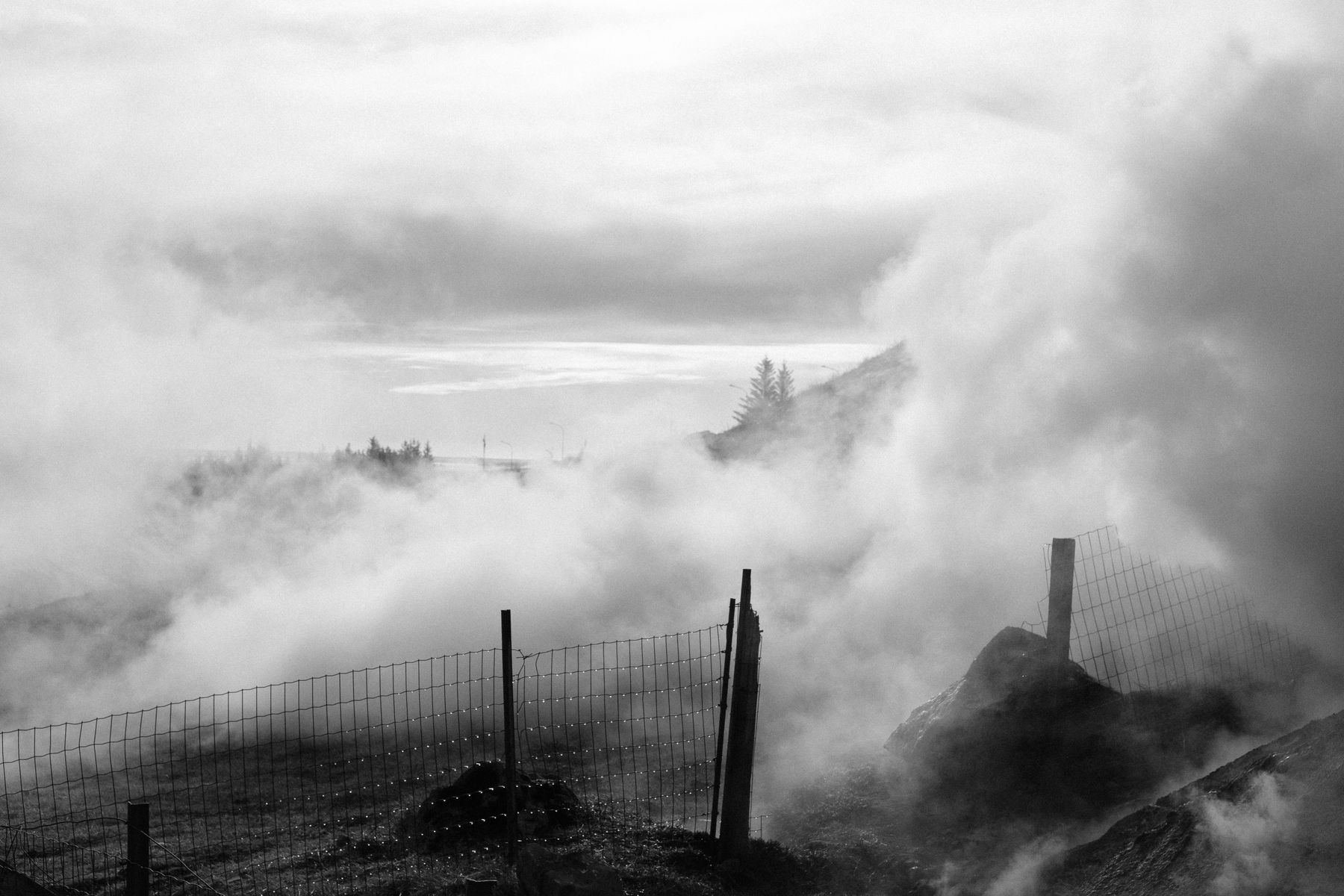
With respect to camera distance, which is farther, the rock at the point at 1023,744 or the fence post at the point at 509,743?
the rock at the point at 1023,744

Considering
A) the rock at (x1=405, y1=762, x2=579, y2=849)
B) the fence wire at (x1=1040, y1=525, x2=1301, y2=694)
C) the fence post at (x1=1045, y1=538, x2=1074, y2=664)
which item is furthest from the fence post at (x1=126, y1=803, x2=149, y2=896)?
the fence wire at (x1=1040, y1=525, x2=1301, y2=694)

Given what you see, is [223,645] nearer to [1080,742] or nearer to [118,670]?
[118,670]

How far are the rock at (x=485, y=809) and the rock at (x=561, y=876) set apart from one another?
4.81ft

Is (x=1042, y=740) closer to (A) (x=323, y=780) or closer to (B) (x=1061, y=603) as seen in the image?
(B) (x=1061, y=603)

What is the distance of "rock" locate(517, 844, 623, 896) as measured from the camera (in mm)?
5578

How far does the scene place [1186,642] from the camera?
1047 cm

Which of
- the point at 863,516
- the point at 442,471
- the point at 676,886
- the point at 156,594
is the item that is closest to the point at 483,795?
the point at 676,886

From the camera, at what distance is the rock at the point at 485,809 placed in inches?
287

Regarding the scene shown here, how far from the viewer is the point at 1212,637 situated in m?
10.4

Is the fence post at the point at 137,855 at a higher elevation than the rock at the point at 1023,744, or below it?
higher

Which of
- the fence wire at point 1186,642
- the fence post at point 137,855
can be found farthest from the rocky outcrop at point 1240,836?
the fence post at point 137,855

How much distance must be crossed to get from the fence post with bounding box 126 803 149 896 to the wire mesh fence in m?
0.82

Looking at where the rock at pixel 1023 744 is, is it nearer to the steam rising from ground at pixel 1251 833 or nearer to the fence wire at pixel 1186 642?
the fence wire at pixel 1186 642

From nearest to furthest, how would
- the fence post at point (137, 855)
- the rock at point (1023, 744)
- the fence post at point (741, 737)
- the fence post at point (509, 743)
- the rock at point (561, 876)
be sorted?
the fence post at point (137, 855), the rock at point (561, 876), the fence post at point (509, 743), the fence post at point (741, 737), the rock at point (1023, 744)
